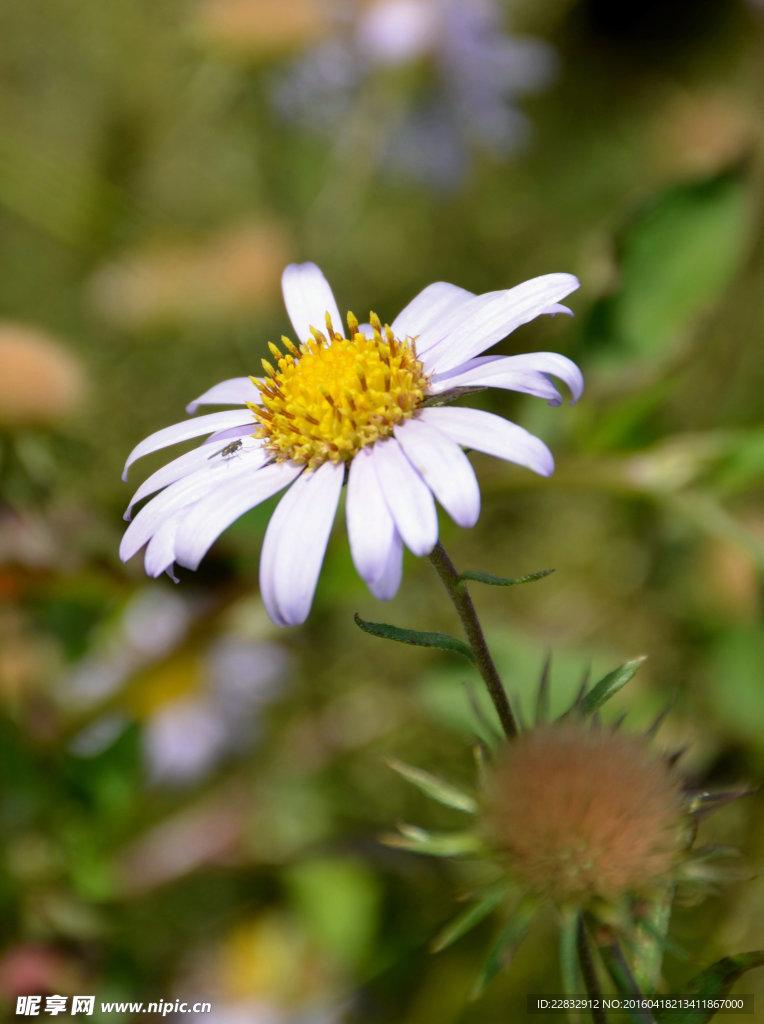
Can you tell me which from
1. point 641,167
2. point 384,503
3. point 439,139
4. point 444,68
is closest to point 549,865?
point 384,503

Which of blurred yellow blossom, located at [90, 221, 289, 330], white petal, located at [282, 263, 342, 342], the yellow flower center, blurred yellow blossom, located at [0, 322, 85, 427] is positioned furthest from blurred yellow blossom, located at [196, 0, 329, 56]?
the yellow flower center

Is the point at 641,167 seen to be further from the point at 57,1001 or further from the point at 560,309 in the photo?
the point at 57,1001

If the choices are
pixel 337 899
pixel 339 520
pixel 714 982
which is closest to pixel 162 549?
pixel 714 982

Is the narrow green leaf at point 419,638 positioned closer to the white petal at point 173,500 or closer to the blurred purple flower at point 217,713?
the white petal at point 173,500

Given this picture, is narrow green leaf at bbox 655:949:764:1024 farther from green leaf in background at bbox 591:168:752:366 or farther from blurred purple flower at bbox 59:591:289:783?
blurred purple flower at bbox 59:591:289:783

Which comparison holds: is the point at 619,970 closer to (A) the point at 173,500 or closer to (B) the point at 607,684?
(B) the point at 607,684

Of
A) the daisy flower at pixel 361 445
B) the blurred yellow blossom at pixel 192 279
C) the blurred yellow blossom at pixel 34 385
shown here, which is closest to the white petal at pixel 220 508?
the daisy flower at pixel 361 445

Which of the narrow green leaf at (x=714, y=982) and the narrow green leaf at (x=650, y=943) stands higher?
the narrow green leaf at (x=650, y=943)
